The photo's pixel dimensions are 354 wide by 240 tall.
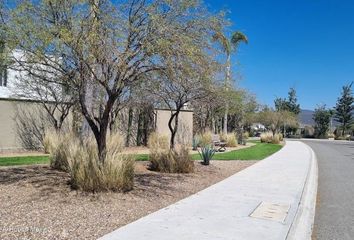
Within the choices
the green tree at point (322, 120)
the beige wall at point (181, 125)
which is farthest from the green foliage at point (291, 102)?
the beige wall at point (181, 125)

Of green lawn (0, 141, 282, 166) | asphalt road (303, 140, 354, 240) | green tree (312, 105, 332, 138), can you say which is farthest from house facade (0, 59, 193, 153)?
green tree (312, 105, 332, 138)

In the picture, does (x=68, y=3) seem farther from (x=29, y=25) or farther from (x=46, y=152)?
(x=46, y=152)

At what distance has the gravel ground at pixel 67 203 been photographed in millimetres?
5809

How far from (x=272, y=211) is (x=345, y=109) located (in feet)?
254

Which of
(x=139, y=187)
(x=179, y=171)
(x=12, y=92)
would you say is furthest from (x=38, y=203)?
(x=12, y=92)

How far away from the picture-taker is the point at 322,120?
74188 millimetres

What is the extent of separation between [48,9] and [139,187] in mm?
4570

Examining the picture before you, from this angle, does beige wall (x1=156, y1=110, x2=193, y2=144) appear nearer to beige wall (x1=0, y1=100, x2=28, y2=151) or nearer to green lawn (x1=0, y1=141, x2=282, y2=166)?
green lawn (x1=0, y1=141, x2=282, y2=166)

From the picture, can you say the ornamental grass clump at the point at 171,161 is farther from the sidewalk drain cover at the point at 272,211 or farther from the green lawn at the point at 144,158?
the sidewalk drain cover at the point at 272,211

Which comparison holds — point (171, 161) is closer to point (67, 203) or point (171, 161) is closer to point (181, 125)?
point (67, 203)

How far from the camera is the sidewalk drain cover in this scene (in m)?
7.07

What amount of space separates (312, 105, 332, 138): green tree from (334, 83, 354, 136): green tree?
482cm

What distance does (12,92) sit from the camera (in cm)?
2075

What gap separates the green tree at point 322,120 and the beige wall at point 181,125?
1987 inches
